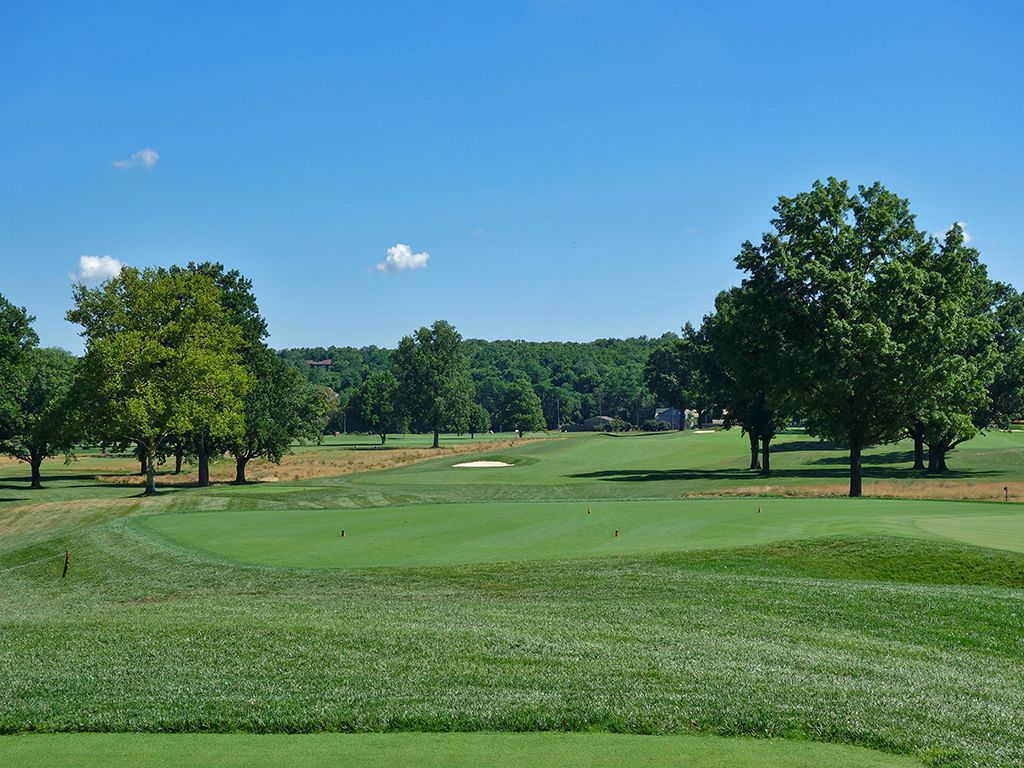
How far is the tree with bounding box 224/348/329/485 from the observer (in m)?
64.3

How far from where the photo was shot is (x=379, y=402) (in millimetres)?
154500

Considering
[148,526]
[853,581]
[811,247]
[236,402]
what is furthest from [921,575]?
[236,402]

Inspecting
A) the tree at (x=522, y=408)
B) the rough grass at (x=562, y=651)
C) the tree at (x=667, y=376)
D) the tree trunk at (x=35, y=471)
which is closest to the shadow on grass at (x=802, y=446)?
the tree at (x=667, y=376)

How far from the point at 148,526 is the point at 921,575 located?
23174 millimetres

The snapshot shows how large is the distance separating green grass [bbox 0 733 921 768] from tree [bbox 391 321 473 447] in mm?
115924

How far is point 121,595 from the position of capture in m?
20.6

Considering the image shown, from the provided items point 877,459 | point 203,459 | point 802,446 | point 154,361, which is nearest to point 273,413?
point 203,459

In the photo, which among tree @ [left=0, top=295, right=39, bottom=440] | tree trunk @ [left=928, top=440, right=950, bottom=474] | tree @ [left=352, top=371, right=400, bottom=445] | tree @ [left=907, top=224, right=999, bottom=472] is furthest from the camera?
tree @ [left=352, top=371, right=400, bottom=445]

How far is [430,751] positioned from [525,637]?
5.33 meters

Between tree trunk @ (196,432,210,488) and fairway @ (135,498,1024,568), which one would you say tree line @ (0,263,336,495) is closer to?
tree trunk @ (196,432,210,488)

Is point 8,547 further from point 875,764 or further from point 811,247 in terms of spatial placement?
point 811,247

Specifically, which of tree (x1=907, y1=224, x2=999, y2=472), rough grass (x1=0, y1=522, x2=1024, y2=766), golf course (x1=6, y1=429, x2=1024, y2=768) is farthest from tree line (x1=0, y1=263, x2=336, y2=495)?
tree (x1=907, y1=224, x2=999, y2=472)

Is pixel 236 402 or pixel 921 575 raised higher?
pixel 236 402

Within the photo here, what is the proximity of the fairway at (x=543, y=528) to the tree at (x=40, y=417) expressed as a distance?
22590 mm
